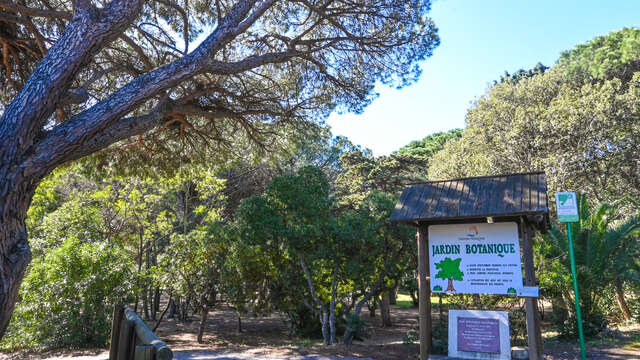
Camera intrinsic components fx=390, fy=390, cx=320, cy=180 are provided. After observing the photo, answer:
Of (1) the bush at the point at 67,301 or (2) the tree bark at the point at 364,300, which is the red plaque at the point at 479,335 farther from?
(1) the bush at the point at 67,301

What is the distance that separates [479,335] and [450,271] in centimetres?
109

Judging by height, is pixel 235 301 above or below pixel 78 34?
below

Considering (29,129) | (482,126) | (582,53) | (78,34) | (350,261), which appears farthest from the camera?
(582,53)

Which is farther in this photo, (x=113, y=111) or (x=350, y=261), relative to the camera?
(x=350, y=261)

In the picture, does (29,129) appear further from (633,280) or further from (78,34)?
(633,280)

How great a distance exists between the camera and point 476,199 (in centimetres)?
662

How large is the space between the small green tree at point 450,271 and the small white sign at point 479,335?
54 centimetres

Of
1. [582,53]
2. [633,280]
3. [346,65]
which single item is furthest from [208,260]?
[582,53]

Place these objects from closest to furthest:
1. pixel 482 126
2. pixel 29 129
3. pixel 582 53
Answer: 1. pixel 29 129
2. pixel 482 126
3. pixel 582 53

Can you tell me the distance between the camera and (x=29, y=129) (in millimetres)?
4973

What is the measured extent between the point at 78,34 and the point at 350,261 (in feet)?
24.4

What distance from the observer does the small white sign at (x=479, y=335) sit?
620 cm

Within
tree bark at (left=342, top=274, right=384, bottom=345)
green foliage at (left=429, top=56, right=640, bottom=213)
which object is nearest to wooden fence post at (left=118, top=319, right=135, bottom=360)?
tree bark at (left=342, top=274, right=384, bottom=345)

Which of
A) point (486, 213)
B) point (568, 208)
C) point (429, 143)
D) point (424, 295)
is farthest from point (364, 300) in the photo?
point (429, 143)
